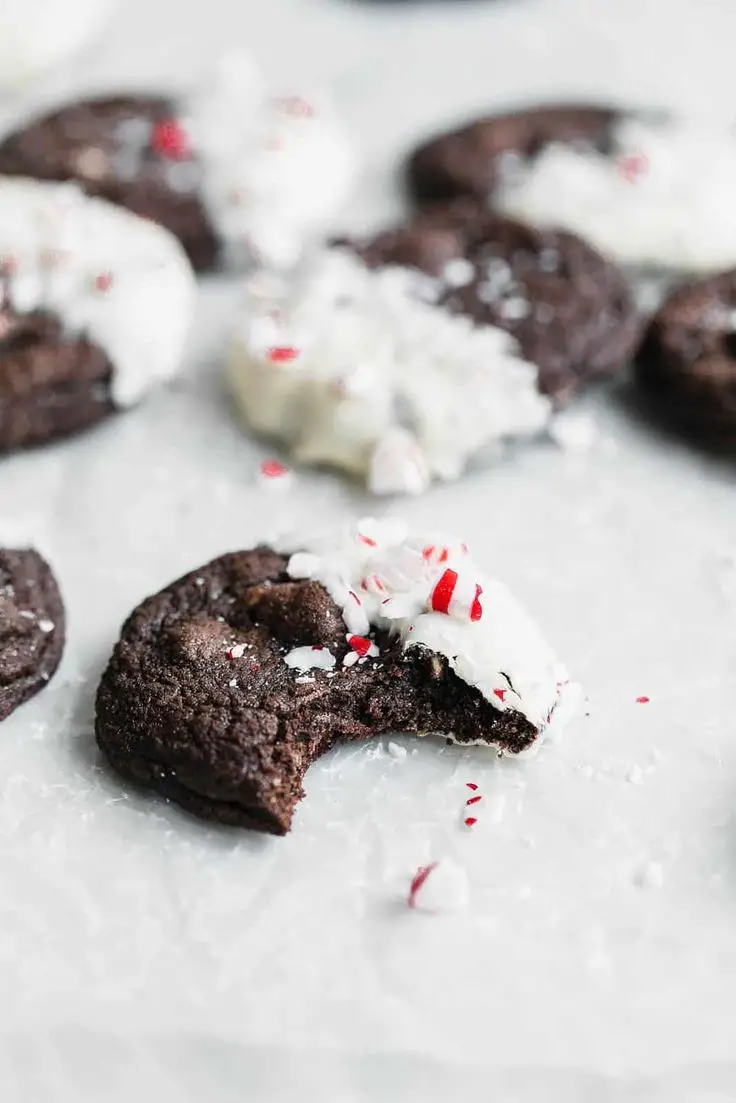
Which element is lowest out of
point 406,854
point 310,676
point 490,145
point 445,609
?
→ point 406,854

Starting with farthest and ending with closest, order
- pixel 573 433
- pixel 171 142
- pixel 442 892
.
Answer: pixel 171 142
pixel 573 433
pixel 442 892

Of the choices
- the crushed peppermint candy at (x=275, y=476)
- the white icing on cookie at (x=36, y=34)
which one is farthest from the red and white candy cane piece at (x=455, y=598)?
the white icing on cookie at (x=36, y=34)

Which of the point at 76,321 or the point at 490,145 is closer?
the point at 76,321

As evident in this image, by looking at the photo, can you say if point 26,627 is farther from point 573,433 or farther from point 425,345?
point 573,433

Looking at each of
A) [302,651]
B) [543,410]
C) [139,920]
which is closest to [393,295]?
[543,410]

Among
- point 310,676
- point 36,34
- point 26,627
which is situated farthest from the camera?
point 36,34

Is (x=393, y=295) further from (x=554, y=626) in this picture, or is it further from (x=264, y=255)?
(x=554, y=626)

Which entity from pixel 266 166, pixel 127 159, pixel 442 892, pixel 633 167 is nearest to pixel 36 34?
pixel 127 159
